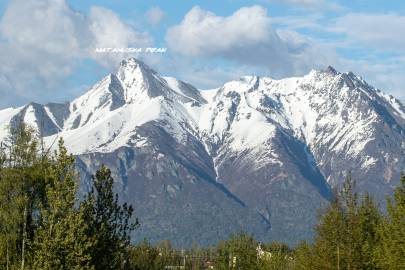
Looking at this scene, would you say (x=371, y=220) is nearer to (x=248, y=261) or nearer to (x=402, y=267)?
(x=402, y=267)

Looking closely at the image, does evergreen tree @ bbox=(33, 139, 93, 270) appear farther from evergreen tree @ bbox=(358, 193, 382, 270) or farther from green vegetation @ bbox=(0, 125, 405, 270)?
evergreen tree @ bbox=(358, 193, 382, 270)

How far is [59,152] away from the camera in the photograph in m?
69.0

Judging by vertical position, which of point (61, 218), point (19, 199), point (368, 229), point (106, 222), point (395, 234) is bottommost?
point (395, 234)

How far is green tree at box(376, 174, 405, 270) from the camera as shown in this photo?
66250 mm

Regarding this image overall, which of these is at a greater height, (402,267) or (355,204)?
(355,204)

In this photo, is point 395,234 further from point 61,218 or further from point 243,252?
point 243,252

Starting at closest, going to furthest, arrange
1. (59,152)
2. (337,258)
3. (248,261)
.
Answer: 1. (59,152)
2. (337,258)
3. (248,261)

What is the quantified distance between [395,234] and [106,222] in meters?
22.9

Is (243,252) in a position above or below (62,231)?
above

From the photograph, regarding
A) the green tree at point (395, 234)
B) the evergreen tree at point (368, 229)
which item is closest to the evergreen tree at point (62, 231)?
the green tree at point (395, 234)

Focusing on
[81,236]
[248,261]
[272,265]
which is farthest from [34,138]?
[272,265]

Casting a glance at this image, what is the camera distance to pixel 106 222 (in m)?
70.1

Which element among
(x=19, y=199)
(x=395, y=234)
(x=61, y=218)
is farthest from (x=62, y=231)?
(x=395, y=234)

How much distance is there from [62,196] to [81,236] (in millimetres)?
3568
